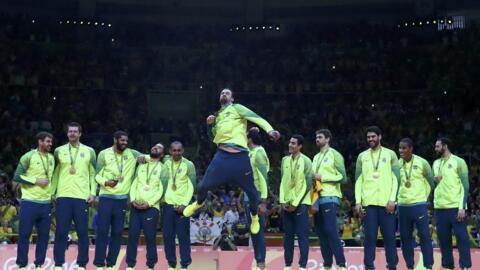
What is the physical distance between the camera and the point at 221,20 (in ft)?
129

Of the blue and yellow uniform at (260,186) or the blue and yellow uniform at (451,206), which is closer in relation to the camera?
the blue and yellow uniform at (260,186)

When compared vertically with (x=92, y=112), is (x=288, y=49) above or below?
above

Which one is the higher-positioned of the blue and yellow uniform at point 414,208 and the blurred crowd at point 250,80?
the blurred crowd at point 250,80

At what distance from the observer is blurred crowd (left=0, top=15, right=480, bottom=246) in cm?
3250

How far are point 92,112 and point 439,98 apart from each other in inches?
555

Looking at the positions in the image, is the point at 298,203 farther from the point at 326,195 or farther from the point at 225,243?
the point at 225,243

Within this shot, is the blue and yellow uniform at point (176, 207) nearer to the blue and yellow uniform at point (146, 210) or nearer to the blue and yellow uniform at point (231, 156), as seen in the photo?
the blue and yellow uniform at point (146, 210)

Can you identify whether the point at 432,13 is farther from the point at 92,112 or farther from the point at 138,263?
the point at 138,263

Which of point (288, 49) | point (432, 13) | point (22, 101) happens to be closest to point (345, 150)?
point (288, 49)

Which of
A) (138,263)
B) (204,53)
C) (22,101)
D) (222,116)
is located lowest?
(138,263)

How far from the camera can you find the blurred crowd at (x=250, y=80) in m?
32.5

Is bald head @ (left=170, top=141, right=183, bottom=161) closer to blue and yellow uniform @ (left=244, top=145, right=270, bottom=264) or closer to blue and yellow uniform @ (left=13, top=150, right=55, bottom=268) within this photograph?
blue and yellow uniform @ (left=244, top=145, right=270, bottom=264)

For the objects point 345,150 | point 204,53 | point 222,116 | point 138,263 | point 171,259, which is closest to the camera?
point 222,116

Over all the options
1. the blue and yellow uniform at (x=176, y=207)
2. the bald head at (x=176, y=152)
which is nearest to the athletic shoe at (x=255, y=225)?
the blue and yellow uniform at (x=176, y=207)
